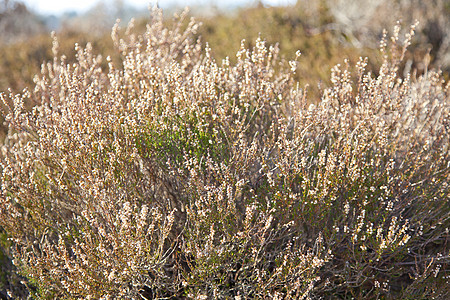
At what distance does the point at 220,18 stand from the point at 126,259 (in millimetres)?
9961

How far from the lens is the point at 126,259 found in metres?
2.17

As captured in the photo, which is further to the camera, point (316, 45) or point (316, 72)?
point (316, 45)

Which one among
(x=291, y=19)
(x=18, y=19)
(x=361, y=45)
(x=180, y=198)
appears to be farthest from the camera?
(x=18, y=19)

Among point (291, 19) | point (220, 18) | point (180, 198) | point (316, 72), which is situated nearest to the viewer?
point (180, 198)

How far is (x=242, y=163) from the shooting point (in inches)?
101

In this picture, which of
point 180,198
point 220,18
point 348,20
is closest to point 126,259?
point 180,198

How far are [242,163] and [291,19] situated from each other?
26.2 ft

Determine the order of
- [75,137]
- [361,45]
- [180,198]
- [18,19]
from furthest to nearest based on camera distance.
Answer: [18,19]
[361,45]
[180,198]
[75,137]

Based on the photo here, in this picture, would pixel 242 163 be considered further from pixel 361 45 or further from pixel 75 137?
pixel 361 45

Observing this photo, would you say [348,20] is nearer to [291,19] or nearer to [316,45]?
[316,45]

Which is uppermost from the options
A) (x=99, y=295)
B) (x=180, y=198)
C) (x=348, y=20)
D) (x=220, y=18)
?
(x=220, y=18)

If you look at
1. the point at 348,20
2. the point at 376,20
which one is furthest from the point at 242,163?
the point at 348,20

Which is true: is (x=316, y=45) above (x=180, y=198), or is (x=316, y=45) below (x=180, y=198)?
above

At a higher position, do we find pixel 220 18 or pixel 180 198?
pixel 220 18
